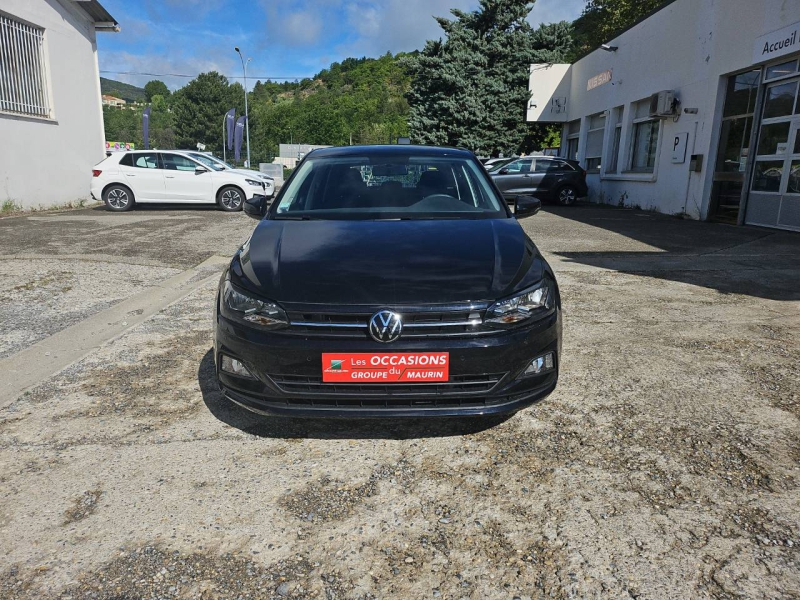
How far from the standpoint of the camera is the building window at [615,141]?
18.4 m

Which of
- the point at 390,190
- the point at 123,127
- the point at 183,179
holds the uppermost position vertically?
the point at 123,127

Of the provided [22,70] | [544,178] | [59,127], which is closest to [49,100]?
[59,127]

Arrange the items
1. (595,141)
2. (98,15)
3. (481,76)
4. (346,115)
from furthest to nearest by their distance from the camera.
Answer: (346,115), (481,76), (595,141), (98,15)

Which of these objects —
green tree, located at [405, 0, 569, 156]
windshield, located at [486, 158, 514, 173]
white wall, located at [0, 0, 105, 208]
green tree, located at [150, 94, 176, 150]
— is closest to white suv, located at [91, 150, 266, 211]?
white wall, located at [0, 0, 105, 208]

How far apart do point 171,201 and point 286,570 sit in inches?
547

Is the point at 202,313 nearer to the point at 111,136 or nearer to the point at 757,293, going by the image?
the point at 757,293

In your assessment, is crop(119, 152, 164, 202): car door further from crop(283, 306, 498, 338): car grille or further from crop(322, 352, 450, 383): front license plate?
crop(322, 352, 450, 383): front license plate

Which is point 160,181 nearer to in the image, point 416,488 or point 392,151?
point 392,151

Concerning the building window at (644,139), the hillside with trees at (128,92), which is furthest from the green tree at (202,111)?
the building window at (644,139)

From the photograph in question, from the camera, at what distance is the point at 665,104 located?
14.0 metres

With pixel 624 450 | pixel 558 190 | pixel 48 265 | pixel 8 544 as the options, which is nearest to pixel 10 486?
pixel 8 544

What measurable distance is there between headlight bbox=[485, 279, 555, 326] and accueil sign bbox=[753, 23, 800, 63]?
408 inches

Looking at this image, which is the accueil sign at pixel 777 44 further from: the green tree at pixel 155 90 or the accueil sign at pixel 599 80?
the green tree at pixel 155 90

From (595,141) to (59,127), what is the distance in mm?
16727
